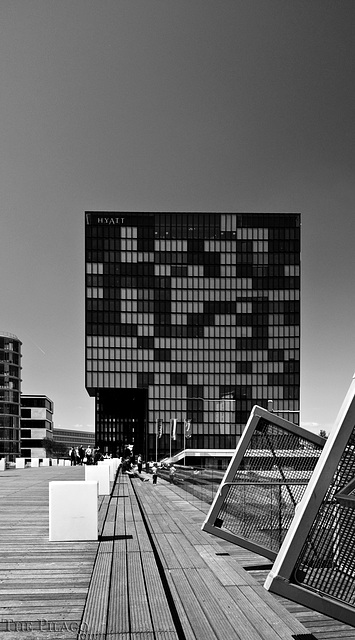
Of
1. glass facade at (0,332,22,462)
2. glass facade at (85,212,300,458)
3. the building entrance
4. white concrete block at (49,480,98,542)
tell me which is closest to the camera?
white concrete block at (49,480,98,542)

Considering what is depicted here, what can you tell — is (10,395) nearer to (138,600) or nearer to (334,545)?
(138,600)

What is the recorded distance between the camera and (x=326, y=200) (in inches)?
4161

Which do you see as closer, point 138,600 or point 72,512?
point 138,600

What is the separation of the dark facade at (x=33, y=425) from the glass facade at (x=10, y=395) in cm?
2079

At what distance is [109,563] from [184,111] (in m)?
52.1

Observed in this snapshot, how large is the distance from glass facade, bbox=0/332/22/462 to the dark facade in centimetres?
2079

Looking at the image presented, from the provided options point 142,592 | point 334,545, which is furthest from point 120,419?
point 334,545

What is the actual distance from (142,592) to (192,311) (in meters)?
116

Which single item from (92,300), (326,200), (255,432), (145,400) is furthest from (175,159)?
(255,432)

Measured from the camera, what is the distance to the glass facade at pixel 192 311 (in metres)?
122

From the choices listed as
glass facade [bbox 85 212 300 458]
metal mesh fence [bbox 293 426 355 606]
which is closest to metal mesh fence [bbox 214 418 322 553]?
metal mesh fence [bbox 293 426 355 606]

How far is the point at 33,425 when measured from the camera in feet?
Result: 579

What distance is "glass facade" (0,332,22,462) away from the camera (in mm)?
147250

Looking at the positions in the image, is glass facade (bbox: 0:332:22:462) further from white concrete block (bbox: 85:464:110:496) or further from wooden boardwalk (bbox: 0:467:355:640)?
wooden boardwalk (bbox: 0:467:355:640)
